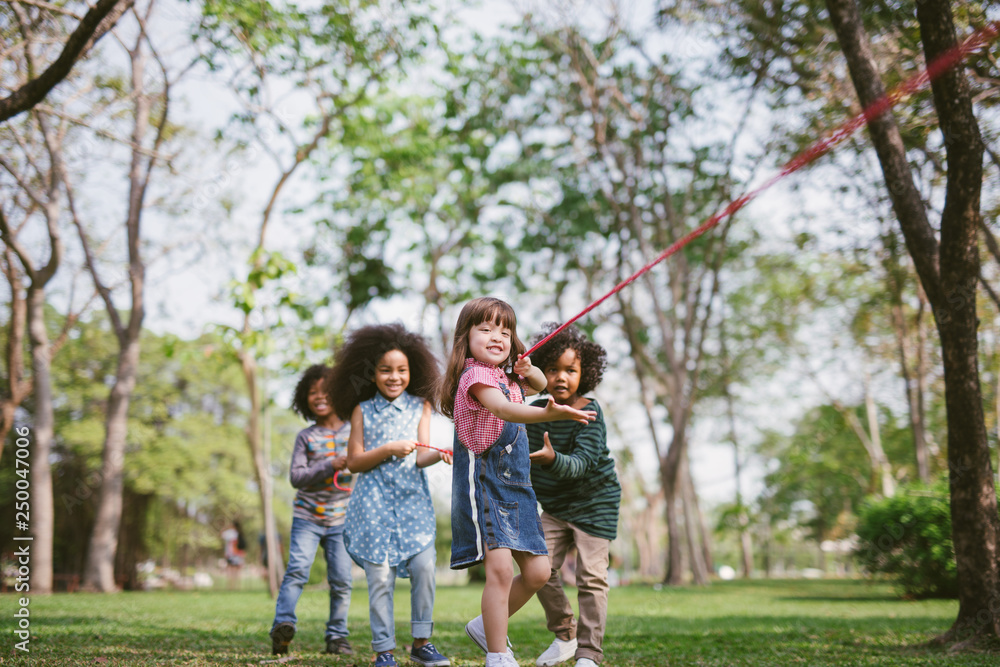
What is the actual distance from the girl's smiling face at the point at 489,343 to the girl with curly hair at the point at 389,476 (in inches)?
26.5

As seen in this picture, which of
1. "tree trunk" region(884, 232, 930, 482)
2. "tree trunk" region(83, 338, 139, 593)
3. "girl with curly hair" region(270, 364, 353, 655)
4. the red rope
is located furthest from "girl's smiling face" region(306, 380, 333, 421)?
"tree trunk" region(884, 232, 930, 482)

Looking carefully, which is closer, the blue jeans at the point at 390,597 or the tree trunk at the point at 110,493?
the blue jeans at the point at 390,597

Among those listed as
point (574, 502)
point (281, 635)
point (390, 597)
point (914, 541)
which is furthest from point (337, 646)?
point (914, 541)

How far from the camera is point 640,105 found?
14.8 m

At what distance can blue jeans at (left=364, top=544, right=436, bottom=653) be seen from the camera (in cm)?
363

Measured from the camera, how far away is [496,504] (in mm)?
3152

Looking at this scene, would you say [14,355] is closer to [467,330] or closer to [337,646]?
[337,646]

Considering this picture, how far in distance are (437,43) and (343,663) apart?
1272 centimetres

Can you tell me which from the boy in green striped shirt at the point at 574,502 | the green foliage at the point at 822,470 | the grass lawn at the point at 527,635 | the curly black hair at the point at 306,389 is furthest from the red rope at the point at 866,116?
the green foliage at the point at 822,470

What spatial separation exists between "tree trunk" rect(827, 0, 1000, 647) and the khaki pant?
2.37m

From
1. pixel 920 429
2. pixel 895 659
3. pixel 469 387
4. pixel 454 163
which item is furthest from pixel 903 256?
pixel 469 387

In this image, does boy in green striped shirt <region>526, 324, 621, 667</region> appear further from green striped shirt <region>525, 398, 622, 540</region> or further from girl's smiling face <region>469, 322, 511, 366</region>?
girl's smiling face <region>469, 322, 511, 366</region>

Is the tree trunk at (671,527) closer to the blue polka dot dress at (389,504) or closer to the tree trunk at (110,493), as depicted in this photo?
the tree trunk at (110,493)

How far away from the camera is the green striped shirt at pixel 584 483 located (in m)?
3.91
